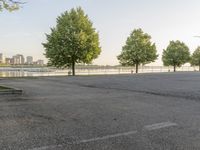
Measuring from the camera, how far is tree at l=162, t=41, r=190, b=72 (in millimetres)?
69938

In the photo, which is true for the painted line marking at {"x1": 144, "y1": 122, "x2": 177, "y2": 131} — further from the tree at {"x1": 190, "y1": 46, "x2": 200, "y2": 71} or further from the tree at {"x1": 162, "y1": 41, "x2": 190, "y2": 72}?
the tree at {"x1": 190, "y1": 46, "x2": 200, "y2": 71}

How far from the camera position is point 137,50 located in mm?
52875

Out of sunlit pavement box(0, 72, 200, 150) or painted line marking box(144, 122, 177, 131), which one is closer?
sunlit pavement box(0, 72, 200, 150)

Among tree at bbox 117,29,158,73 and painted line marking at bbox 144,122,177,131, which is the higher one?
tree at bbox 117,29,158,73

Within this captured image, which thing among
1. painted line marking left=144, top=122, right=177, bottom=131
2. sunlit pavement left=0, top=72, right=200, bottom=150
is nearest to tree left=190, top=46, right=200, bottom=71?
sunlit pavement left=0, top=72, right=200, bottom=150

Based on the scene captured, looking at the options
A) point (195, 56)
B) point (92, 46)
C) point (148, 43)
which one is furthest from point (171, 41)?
point (92, 46)

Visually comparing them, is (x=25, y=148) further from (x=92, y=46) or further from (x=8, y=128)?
(x=92, y=46)

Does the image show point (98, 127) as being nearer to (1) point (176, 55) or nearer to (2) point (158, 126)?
(2) point (158, 126)

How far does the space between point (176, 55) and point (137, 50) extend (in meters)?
20.9

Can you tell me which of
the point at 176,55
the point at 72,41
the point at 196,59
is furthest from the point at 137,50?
the point at 196,59

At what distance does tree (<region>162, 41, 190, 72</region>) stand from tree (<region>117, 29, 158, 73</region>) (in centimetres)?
1711

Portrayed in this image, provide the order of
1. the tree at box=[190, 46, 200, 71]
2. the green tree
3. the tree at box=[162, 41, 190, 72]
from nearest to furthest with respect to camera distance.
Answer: the green tree, the tree at box=[162, 41, 190, 72], the tree at box=[190, 46, 200, 71]

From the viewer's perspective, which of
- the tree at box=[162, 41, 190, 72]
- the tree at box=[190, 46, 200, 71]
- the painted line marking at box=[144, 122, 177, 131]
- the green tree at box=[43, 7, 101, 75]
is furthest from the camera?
the tree at box=[190, 46, 200, 71]

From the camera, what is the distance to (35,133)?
602 cm
